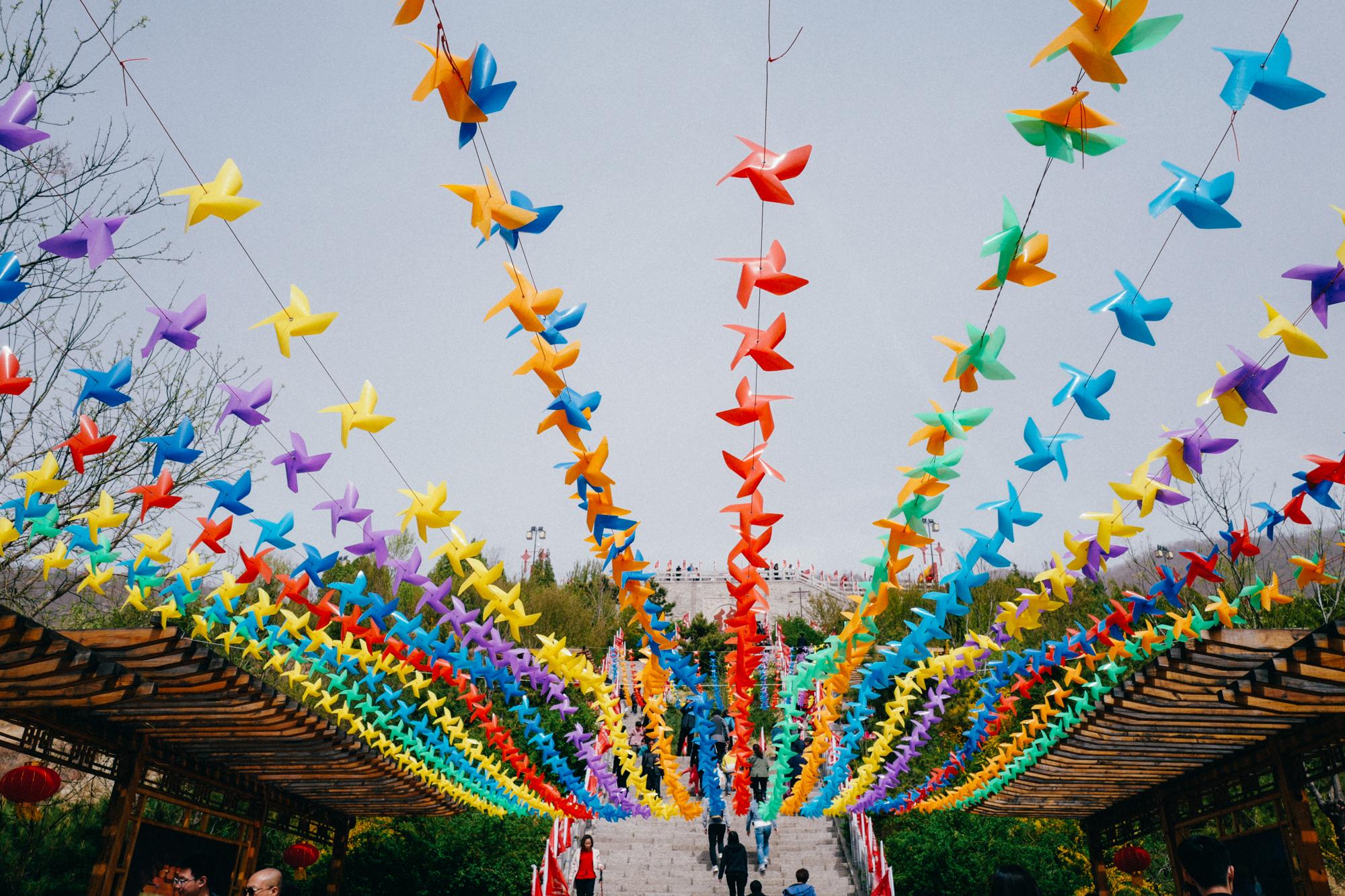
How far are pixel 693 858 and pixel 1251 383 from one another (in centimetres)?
1240

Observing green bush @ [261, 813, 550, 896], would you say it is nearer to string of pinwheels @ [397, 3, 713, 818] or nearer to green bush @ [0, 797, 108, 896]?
green bush @ [0, 797, 108, 896]

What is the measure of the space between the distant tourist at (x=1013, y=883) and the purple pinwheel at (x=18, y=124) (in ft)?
13.4

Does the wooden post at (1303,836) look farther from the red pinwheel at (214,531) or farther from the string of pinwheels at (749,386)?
the red pinwheel at (214,531)

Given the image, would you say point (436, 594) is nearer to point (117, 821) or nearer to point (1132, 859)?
point (117, 821)

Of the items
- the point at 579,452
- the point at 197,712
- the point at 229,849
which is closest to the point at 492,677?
the point at 197,712

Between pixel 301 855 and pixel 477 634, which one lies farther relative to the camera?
pixel 301 855

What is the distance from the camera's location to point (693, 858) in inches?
532

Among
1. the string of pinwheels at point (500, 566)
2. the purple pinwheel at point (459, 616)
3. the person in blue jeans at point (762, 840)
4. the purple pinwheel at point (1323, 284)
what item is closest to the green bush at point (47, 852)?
the string of pinwheels at point (500, 566)

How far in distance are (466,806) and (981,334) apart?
38.0 feet

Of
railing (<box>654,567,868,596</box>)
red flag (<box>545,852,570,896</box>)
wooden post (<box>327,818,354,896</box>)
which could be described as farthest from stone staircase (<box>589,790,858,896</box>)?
railing (<box>654,567,868,596</box>)

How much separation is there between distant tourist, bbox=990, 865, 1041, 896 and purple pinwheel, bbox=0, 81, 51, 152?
4075 mm

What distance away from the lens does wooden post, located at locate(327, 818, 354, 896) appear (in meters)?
10.8

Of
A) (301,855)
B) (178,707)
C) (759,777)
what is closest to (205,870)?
(178,707)

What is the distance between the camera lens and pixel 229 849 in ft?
27.0
